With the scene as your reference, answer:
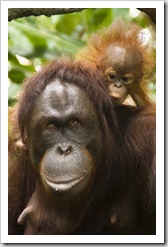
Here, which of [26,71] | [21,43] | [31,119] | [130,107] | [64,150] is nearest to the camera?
[64,150]

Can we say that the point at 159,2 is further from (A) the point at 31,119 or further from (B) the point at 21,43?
(B) the point at 21,43

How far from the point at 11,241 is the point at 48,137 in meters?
0.49

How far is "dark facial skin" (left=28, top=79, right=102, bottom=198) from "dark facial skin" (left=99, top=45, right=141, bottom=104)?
1.33 ft

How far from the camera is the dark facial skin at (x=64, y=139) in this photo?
9.32 feet

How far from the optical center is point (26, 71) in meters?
4.40

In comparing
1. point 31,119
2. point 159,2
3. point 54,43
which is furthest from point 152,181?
point 54,43

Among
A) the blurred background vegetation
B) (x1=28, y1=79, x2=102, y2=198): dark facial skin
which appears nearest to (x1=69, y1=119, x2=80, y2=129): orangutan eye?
(x1=28, y1=79, x2=102, y2=198): dark facial skin

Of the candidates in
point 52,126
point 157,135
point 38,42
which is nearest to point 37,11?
point 52,126

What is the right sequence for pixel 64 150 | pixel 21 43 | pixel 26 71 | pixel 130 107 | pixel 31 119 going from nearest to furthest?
pixel 64 150
pixel 31 119
pixel 130 107
pixel 21 43
pixel 26 71

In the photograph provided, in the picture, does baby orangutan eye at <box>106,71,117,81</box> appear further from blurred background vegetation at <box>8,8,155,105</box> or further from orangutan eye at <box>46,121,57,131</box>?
orangutan eye at <box>46,121,57,131</box>

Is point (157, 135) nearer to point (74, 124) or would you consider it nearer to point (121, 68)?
point (74, 124)

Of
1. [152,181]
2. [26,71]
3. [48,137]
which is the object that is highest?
[26,71]

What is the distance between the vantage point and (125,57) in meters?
3.56

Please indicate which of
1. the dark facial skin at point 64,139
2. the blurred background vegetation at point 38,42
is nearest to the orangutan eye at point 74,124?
the dark facial skin at point 64,139
